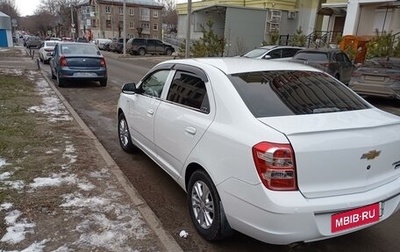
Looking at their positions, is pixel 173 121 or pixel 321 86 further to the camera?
pixel 173 121

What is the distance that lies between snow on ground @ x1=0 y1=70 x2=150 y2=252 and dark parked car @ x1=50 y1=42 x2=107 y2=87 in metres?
7.85

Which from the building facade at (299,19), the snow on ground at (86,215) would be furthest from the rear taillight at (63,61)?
the building facade at (299,19)

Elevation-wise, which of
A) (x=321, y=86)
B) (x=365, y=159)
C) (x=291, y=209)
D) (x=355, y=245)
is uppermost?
(x=321, y=86)

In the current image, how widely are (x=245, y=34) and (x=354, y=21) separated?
8.71m

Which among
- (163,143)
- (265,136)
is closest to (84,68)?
(163,143)

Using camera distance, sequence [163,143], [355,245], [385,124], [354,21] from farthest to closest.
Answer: [354,21] → [163,143] → [355,245] → [385,124]

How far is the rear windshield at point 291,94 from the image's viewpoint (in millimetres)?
2879

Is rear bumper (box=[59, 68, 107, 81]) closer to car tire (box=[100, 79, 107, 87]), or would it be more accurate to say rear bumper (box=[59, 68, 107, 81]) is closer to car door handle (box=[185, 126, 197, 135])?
car tire (box=[100, 79, 107, 87])

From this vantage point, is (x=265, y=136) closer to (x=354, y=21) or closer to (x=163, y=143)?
(x=163, y=143)

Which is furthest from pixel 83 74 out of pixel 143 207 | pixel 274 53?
pixel 143 207

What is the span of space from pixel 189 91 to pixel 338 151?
5.40 ft

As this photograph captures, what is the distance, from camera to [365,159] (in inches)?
102

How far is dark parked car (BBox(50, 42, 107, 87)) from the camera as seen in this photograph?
39.2 ft

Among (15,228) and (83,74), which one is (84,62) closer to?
(83,74)
